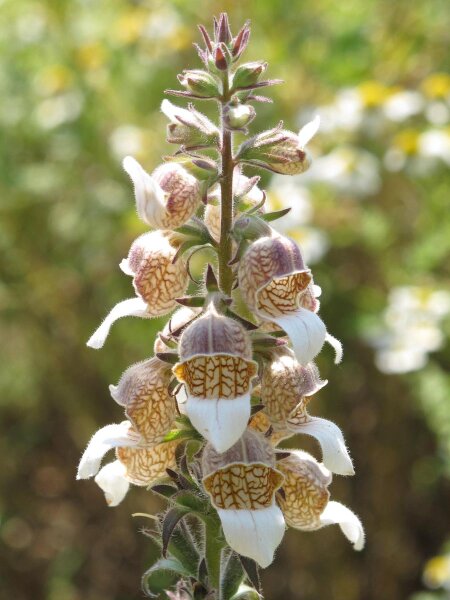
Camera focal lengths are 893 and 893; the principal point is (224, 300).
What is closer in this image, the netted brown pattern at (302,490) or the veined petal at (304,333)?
the veined petal at (304,333)

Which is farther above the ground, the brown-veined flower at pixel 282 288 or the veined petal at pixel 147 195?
the veined petal at pixel 147 195

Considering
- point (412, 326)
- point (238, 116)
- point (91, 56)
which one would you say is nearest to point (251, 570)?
point (238, 116)

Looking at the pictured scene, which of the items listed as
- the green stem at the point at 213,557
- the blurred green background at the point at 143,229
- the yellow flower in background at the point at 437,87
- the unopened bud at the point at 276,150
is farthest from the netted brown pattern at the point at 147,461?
the yellow flower in background at the point at 437,87

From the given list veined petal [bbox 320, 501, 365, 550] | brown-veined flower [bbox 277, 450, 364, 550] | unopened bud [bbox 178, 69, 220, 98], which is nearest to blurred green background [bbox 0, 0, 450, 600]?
veined petal [bbox 320, 501, 365, 550]

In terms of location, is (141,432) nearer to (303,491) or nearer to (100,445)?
(100,445)

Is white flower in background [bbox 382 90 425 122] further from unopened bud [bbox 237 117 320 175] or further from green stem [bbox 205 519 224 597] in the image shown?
green stem [bbox 205 519 224 597]

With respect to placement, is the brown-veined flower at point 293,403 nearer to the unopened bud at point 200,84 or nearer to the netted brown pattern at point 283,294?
the netted brown pattern at point 283,294

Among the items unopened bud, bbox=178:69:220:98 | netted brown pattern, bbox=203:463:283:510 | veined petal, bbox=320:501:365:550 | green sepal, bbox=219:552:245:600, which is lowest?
green sepal, bbox=219:552:245:600
